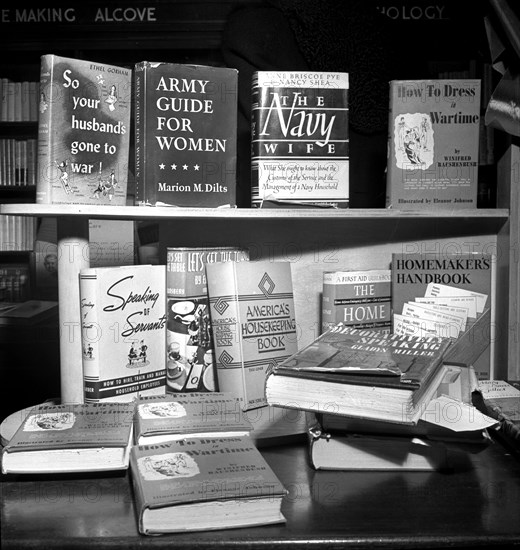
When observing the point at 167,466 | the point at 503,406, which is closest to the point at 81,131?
the point at 167,466

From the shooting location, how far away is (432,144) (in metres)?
1.38

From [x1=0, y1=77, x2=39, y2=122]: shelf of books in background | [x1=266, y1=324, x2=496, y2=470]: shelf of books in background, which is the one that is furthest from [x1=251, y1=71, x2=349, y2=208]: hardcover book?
[x1=0, y1=77, x2=39, y2=122]: shelf of books in background

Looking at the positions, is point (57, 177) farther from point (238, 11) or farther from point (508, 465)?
point (508, 465)

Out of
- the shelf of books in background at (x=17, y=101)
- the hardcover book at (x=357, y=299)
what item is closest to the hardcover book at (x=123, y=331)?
the hardcover book at (x=357, y=299)

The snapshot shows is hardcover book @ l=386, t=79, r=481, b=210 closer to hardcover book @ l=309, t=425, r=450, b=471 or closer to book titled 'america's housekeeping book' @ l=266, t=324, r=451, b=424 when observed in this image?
book titled 'america's housekeeping book' @ l=266, t=324, r=451, b=424

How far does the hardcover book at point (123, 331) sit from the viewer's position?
4.37ft

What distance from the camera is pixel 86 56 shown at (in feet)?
12.6

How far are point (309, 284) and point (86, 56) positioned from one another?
112 inches

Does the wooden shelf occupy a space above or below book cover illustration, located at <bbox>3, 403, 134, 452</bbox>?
above

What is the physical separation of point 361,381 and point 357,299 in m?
0.42

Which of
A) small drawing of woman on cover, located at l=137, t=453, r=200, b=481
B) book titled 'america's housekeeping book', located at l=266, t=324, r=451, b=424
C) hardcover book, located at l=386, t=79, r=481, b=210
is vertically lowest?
small drawing of woman on cover, located at l=137, t=453, r=200, b=481

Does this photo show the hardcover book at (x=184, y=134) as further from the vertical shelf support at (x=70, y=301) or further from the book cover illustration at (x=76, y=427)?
the book cover illustration at (x=76, y=427)

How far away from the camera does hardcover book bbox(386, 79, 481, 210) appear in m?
1.38

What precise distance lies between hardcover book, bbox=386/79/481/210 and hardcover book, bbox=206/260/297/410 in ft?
1.10
